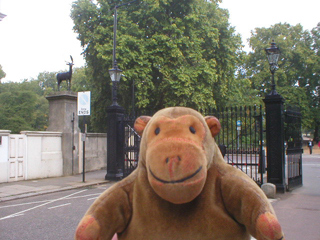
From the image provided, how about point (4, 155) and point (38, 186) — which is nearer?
point (38, 186)

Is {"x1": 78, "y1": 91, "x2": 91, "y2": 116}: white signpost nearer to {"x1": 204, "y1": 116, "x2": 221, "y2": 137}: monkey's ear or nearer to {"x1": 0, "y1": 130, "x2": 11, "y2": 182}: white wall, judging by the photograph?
{"x1": 0, "y1": 130, "x2": 11, "y2": 182}: white wall

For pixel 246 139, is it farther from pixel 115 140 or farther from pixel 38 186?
pixel 38 186

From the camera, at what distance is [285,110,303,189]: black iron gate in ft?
31.3

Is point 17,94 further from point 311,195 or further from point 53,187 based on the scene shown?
point 311,195

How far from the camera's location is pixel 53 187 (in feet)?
35.4

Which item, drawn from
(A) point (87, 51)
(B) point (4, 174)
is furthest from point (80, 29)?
(B) point (4, 174)

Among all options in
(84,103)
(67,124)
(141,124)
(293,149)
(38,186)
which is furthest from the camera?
(67,124)

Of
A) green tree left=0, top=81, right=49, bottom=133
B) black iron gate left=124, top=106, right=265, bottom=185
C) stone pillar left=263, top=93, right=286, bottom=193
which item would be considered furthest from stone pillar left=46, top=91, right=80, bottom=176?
green tree left=0, top=81, right=49, bottom=133

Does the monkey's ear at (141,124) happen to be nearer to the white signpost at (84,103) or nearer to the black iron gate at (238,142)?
the black iron gate at (238,142)

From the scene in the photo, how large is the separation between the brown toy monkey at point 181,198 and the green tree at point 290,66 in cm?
3542

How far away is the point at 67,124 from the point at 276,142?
31.1 ft

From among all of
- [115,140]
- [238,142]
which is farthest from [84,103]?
[238,142]

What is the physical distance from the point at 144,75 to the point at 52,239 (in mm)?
14442

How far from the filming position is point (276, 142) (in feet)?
29.6
